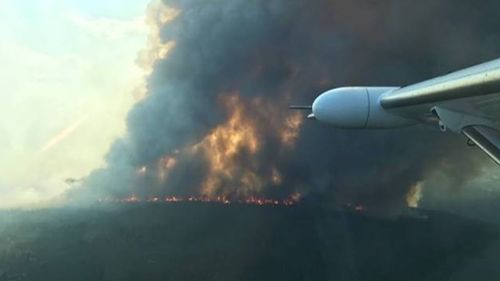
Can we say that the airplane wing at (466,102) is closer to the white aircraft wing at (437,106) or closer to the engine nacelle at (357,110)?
the white aircraft wing at (437,106)

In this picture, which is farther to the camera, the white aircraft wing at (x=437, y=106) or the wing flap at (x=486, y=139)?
the wing flap at (x=486, y=139)

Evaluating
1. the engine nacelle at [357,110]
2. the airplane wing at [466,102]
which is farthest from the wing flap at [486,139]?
the engine nacelle at [357,110]

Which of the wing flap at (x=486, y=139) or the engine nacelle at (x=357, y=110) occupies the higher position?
the engine nacelle at (x=357, y=110)

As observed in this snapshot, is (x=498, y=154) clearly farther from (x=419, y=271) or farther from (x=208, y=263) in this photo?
(x=208, y=263)

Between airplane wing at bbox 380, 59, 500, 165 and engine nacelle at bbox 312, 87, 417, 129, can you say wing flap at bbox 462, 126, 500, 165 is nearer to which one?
airplane wing at bbox 380, 59, 500, 165

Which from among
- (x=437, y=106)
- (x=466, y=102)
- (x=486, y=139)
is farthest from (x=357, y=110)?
(x=466, y=102)

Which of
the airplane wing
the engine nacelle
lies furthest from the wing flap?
the engine nacelle

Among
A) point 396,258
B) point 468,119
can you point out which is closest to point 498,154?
point 468,119
